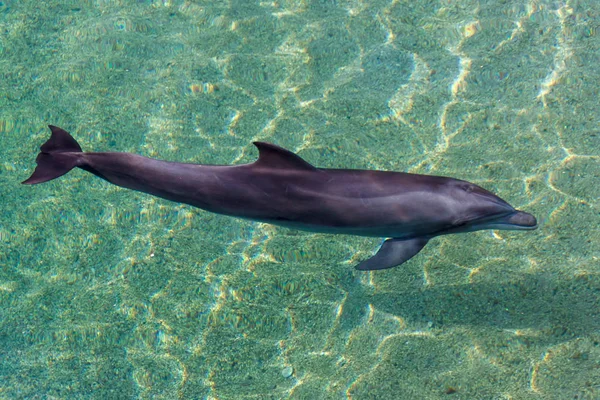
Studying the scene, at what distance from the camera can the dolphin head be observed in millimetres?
5008

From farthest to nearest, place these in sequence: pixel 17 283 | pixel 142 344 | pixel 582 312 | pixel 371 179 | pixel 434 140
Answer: pixel 434 140, pixel 17 283, pixel 142 344, pixel 582 312, pixel 371 179

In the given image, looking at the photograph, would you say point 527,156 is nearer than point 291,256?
No

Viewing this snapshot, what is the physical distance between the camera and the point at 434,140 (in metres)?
7.21

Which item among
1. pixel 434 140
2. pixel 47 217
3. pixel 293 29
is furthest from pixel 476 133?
pixel 47 217

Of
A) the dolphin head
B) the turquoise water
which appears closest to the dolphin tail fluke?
the turquoise water

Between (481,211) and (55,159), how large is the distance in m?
4.00

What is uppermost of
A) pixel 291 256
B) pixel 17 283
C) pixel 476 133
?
pixel 476 133

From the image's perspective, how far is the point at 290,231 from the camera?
659 cm

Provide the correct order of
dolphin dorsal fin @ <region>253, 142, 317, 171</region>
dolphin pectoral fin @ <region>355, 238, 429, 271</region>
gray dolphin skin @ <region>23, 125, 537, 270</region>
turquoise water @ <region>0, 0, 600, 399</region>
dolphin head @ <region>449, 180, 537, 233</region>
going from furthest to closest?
1. turquoise water @ <region>0, 0, 600, 399</region>
2. dolphin pectoral fin @ <region>355, 238, 429, 271</region>
3. dolphin head @ <region>449, 180, 537, 233</region>
4. gray dolphin skin @ <region>23, 125, 537, 270</region>
5. dolphin dorsal fin @ <region>253, 142, 317, 171</region>

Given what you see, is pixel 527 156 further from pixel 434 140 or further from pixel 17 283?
pixel 17 283

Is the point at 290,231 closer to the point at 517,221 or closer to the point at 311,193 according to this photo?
the point at 311,193

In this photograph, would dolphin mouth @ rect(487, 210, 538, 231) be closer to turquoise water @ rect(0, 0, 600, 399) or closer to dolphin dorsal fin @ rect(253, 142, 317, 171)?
turquoise water @ rect(0, 0, 600, 399)

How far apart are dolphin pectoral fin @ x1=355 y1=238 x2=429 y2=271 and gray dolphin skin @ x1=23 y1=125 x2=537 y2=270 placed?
0.15 m

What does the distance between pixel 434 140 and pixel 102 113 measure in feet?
15.2
